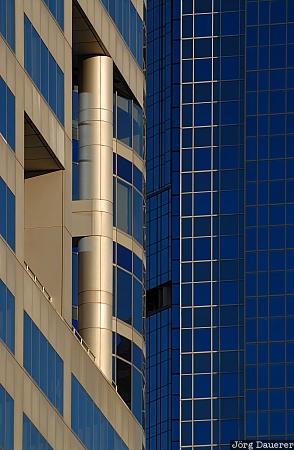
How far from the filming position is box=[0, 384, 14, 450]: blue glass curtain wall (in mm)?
59406

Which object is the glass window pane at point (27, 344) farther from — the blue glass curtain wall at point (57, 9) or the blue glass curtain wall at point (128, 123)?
the blue glass curtain wall at point (128, 123)

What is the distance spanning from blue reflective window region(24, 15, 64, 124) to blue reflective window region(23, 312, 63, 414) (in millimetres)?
7801

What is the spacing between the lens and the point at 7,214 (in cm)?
6134

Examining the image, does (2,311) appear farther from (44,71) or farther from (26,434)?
(44,71)

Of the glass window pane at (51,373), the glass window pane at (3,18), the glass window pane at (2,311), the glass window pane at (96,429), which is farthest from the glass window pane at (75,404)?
the glass window pane at (3,18)

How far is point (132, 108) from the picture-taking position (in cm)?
8325

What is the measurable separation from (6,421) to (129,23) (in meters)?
26.1

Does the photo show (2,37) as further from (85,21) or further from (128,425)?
(128,425)

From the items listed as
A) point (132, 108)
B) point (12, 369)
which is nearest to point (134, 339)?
point (132, 108)

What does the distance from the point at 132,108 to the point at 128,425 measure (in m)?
12.5

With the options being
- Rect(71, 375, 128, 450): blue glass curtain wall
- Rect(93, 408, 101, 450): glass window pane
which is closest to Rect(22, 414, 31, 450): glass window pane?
Rect(71, 375, 128, 450): blue glass curtain wall

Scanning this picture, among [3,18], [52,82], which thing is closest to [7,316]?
[3,18]

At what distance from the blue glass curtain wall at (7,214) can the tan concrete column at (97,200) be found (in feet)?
49.9

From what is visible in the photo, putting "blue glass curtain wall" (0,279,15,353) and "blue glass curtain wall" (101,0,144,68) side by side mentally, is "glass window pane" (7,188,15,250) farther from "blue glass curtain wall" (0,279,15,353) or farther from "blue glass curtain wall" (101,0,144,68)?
"blue glass curtain wall" (101,0,144,68)
